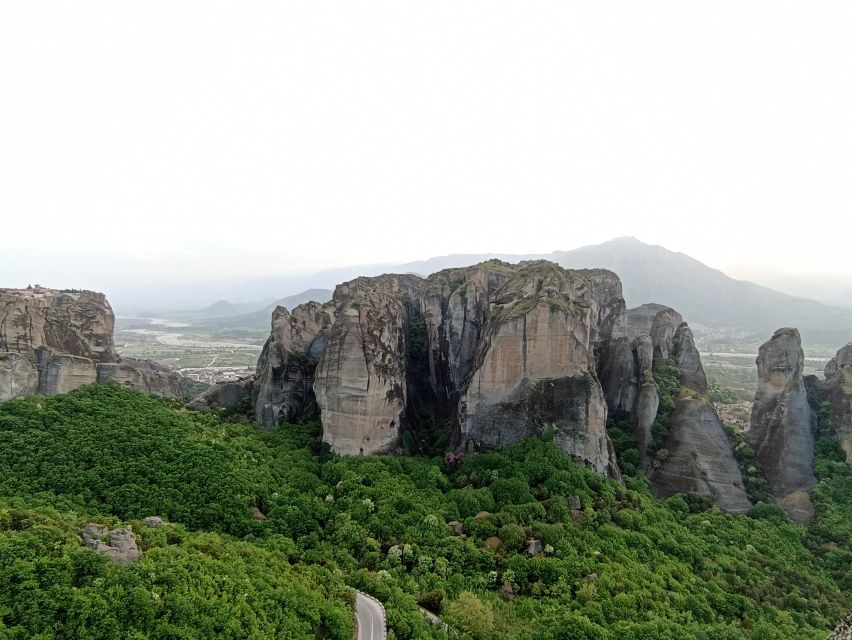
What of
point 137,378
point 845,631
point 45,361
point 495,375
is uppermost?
point 45,361

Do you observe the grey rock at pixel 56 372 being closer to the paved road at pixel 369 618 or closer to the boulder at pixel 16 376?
the boulder at pixel 16 376

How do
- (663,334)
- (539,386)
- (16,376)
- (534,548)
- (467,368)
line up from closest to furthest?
(534,548), (539,386), (16,376), (467,368), (663,334)

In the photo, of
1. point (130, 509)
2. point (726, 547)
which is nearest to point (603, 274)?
point (726, 547)

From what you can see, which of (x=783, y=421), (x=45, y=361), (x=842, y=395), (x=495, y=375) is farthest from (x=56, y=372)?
(x=842, y=395)

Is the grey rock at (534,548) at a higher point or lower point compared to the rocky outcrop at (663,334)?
lower

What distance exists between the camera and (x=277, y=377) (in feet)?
115

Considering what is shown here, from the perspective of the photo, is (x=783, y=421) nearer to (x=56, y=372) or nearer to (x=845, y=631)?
(x=845, y=631)

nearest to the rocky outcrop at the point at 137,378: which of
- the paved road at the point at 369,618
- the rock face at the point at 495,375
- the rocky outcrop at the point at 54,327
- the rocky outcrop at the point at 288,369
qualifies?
the rocky outcrop at the point at 54,327

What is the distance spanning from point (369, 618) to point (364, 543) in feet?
16.1

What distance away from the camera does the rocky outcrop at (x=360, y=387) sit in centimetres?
3003

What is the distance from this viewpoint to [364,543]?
22.0 metres

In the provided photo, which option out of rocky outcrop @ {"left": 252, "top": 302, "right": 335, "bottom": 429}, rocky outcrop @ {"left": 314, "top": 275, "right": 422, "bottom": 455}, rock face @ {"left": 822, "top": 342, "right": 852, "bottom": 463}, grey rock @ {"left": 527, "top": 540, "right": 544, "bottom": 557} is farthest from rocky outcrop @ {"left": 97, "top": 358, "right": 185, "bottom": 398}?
rock face @ {"left": 822, "top": 342, "right": 852, "bottom": 463}

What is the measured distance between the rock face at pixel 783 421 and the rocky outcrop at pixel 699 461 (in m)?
3.46

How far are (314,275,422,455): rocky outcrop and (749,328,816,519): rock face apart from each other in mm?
27976
